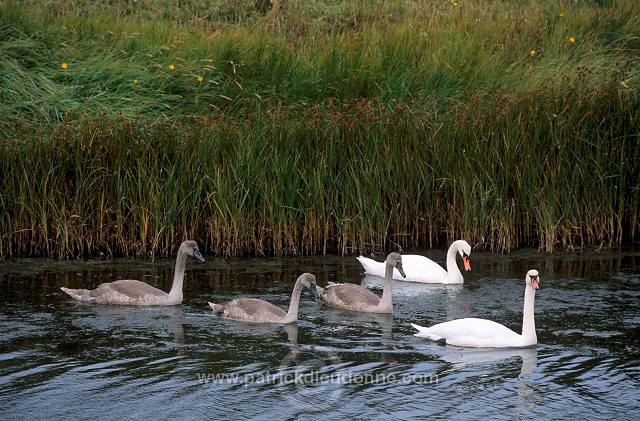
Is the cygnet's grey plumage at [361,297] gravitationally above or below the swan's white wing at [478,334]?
above

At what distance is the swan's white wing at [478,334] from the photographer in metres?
10.0

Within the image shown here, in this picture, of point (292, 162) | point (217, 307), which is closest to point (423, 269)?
point (292, 162)

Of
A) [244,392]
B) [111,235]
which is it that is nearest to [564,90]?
[111,235]

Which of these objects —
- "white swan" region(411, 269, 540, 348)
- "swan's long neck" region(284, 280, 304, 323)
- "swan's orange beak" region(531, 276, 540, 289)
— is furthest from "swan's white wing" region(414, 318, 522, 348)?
"swan's long neck" region(284, 280, 304, 323)

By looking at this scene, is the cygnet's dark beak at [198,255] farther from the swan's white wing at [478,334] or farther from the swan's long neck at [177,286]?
Answer: the swan's white wing at [478,334]

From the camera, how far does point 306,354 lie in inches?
383

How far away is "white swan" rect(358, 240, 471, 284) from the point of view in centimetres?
1291

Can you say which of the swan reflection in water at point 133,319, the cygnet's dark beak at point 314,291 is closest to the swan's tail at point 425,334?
the cygnet's dark beak at point 314,291

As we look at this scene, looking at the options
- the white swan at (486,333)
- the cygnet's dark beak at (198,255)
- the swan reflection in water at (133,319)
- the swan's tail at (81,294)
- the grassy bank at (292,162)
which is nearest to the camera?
the white swan at (486,333)

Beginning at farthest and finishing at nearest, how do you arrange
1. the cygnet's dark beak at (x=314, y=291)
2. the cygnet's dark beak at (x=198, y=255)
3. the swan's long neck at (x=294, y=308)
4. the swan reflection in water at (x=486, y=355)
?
the cygnet's dark beak at (x=198, y=255)
the cygnet's dark beak at (x=314, y=291)
the swan's long neck at (x=294, y=308)
the swan reflection in water at (x=486, y=355)

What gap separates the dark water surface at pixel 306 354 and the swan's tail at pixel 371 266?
12cm

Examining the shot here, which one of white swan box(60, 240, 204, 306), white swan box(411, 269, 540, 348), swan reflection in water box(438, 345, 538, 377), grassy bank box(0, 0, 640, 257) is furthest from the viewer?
grassy bank box(0, 0, 640, 257)

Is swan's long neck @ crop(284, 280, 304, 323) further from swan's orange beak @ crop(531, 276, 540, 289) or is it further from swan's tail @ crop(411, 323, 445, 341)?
swan's orange beak @ crop(531, 276, 540, 289)

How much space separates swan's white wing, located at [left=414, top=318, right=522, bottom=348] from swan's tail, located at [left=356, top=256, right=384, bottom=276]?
9.44ft
